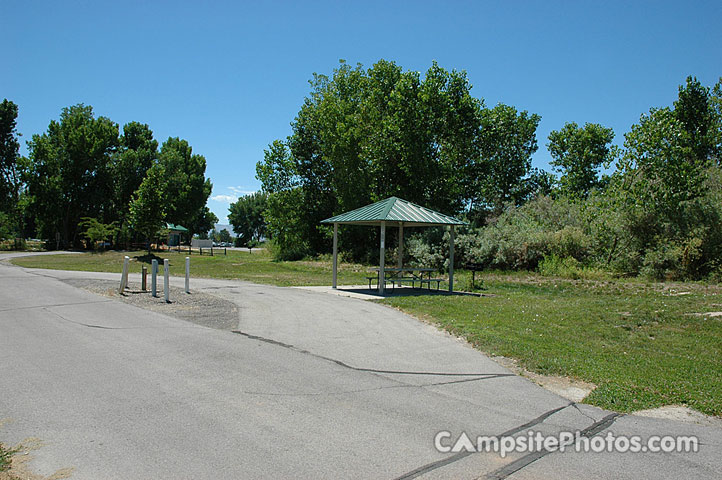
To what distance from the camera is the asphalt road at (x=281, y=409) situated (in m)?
3.94

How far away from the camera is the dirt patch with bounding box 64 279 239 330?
10.8 meters

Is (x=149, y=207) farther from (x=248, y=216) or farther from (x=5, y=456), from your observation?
(x=248, y=216)

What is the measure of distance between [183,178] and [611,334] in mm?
61721

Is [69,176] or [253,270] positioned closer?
[253,270]

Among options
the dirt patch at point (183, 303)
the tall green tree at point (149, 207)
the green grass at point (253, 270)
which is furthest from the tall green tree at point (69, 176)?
the dirt patch at point (183, 303)

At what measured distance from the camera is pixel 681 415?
543 cm

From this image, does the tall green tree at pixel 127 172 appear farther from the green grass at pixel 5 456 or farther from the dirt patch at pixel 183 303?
the green grass at pixel 5 456

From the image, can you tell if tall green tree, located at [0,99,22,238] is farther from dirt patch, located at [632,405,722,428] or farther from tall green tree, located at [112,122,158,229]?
dirt patch, located at [632,405,722,428]

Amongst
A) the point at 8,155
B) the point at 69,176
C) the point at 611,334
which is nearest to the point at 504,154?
the point at 611,334

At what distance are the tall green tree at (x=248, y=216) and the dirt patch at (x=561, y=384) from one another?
9642 centimetres

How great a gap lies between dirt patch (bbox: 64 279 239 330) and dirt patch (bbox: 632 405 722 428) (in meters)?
7.24

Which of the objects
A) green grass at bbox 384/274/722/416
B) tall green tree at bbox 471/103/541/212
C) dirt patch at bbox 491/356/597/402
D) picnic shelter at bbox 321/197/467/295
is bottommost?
dirt patch at bbox 491/356/597/402

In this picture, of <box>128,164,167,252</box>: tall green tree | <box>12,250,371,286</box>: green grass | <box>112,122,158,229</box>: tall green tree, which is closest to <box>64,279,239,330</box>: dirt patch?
<box>12,250,371,286</box>: green grass

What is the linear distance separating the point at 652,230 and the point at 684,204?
5.49ft
